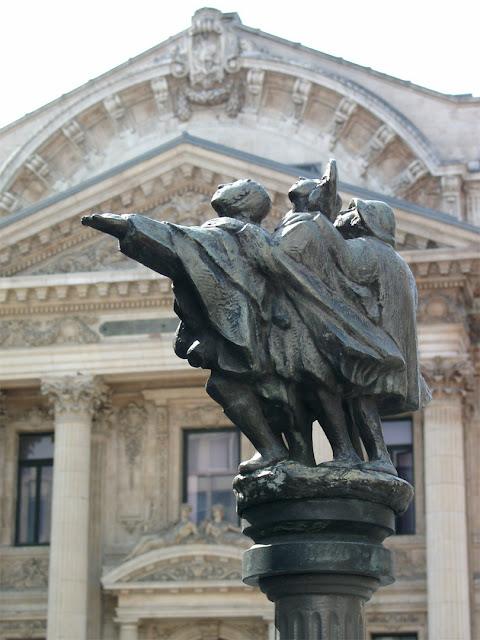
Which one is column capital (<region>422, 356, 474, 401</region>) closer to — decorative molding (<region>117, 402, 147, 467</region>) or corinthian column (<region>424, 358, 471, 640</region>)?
corinthian column (<region>424, 358, 471, 640</region>)

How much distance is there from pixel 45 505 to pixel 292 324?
25629mm

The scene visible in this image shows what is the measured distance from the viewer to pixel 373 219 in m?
6.24

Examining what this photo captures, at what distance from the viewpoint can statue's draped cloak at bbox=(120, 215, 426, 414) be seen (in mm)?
5727

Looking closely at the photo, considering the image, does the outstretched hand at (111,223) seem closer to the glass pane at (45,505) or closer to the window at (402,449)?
the window at (402,449)

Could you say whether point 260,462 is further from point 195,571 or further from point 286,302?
point 195,571

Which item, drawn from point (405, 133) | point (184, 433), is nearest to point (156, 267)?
point (184, 433)

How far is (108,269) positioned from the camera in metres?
29.0

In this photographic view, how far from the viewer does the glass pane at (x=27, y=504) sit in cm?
3055

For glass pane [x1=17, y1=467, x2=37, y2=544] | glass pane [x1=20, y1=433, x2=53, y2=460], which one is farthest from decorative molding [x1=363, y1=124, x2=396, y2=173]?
glass pane [x1=17, y1=467, x2=37, y2=544]

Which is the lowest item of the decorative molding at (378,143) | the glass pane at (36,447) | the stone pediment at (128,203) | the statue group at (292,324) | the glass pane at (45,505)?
the statue group at (292,324)

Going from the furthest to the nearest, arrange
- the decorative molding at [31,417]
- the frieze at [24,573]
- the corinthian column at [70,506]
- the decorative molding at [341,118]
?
the decorative molding at [341,118]
the decorative molding at [31,417]
the frieze at [24,573]
the corinthian column at [70,506]

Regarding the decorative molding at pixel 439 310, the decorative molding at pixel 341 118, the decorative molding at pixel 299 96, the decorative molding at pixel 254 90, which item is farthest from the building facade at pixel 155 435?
the decorative molding at pixel 254 90

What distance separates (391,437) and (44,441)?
7.16 m

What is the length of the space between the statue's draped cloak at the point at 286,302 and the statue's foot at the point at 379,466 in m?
0.27
